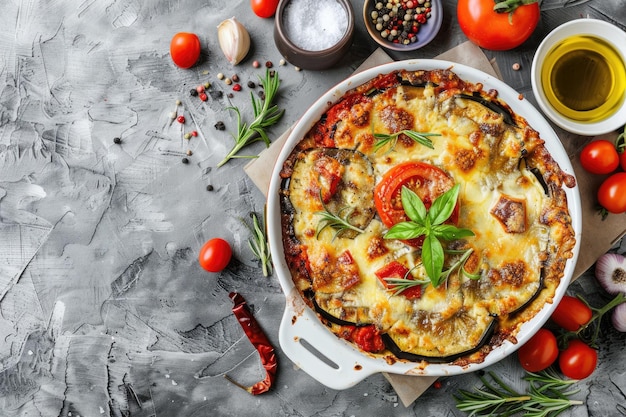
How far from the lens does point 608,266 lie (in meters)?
3.20

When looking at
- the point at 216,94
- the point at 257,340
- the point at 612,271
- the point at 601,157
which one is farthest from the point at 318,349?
the point at 601,157

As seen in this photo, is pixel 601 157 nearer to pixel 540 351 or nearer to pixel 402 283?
pixel 540 351

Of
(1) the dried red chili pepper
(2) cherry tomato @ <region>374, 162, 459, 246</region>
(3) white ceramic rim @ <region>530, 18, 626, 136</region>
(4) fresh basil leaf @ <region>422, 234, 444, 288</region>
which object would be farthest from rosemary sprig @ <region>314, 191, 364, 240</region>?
(3) white ceramic rim @ <region>530, 18, 626, 136</region>

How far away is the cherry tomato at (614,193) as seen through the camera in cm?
305

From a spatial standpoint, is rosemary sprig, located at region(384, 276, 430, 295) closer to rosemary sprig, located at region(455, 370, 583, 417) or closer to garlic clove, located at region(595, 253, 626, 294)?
rosemary sprig, located at region(455, 370, 583, 417)

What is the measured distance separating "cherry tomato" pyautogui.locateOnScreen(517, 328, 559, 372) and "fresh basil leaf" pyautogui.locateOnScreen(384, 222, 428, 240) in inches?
45.0

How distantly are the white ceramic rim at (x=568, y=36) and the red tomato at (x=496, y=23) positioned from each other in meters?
0.13

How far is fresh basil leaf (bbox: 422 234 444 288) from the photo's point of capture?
259 centimetres

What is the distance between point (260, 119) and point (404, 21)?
3.24 ft

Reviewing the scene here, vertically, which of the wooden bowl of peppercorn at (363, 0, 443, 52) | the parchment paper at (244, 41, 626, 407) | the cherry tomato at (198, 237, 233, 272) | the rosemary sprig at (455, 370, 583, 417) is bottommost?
the rosemary sprig at (455, 370, 583, 417)

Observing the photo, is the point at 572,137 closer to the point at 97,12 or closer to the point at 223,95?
the point at 223,95

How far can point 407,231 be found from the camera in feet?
8.52

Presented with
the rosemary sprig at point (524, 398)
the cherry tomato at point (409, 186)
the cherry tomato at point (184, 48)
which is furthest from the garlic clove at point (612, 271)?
the cherry tomato at point (184, 48)

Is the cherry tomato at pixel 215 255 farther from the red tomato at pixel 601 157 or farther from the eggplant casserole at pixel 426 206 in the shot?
the red tomato at pixel 601 157
